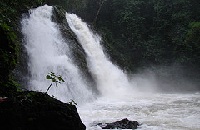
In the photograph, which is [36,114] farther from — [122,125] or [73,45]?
[73,45]

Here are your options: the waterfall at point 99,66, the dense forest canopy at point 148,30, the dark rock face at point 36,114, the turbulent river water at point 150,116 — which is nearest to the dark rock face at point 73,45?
the waterfall at point 99,66

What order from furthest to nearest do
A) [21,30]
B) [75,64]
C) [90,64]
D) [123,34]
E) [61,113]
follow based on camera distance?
[123,34] < [90,64] < [75,64] < [21,30] < [61,113]

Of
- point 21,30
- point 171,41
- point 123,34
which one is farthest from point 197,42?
point 21,30

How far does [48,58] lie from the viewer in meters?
15.6

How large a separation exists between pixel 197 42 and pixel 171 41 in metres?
3.11

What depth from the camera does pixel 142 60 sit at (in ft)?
82.6

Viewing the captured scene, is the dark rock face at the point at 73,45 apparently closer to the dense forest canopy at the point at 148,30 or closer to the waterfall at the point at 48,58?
the waterfall at the point at 48,58

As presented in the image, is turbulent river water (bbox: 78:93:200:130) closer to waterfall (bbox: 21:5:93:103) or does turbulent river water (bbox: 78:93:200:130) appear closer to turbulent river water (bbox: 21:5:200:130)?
turbulent river water (bbox: 21:5:200:130)

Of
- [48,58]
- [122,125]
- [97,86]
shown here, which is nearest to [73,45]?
[97,86]

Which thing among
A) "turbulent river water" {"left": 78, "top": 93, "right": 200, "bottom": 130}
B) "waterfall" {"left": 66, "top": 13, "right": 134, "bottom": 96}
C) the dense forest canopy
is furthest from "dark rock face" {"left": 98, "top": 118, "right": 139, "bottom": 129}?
the dense forest canopy

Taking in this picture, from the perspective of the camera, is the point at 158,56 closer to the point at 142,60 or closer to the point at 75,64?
the point at 142,60

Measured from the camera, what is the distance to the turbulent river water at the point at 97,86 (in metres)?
10.4

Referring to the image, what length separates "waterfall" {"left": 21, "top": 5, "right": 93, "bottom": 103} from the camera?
47.7 ft

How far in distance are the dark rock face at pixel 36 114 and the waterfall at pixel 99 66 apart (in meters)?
14.7
